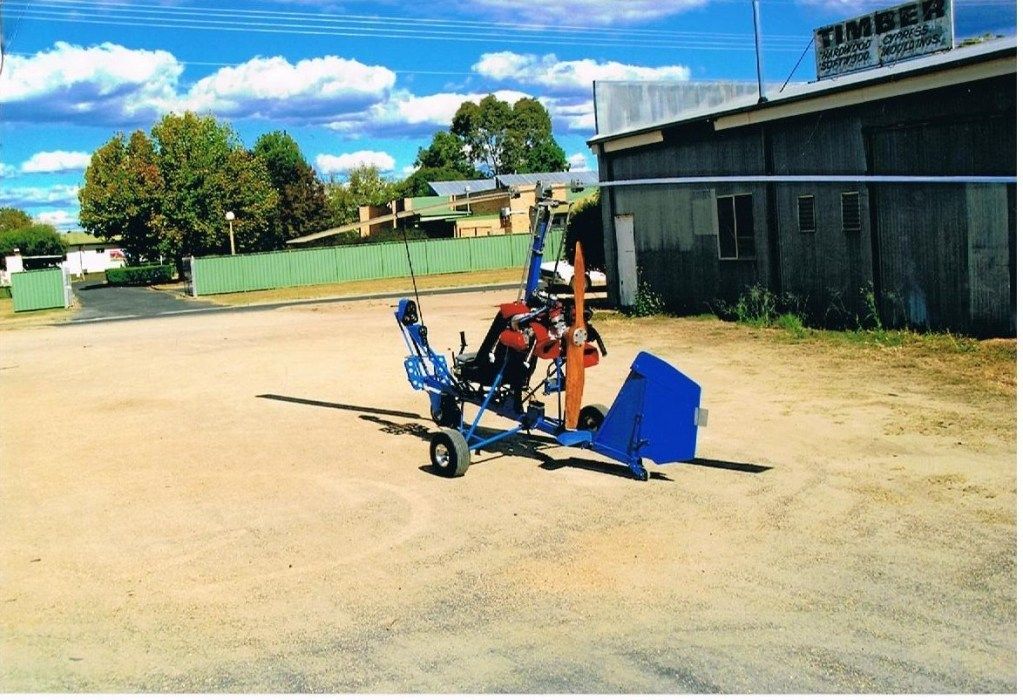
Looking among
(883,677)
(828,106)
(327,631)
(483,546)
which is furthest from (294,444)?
(828,106)

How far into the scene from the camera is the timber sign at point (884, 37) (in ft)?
57.4

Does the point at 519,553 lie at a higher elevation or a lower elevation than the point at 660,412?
lower

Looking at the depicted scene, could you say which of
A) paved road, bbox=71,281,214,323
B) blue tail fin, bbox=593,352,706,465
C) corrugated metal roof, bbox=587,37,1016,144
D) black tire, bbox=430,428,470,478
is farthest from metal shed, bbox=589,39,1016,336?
paved road, bbox=71,281,214,323

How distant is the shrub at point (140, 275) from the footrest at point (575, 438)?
200 ft

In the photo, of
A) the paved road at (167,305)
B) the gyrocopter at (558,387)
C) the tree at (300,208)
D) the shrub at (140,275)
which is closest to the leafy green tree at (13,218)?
the tree at (300,208)

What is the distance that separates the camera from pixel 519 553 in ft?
23.3

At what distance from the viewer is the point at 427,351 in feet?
36.2

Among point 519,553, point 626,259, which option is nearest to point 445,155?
point 626,259

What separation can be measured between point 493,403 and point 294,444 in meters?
2.47

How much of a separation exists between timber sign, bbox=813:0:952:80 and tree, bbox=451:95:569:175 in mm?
102680

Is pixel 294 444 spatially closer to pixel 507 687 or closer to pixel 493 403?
pixel 493 403

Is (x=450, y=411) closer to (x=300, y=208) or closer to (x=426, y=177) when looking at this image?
(x=300, y=208)

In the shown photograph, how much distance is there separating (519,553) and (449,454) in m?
2.38

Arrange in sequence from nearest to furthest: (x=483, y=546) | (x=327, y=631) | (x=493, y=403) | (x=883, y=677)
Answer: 1. (x=883, y=677)
2. (x=327, y=631)
3. (x=483, y=546)
4. (x=493, y=403)
